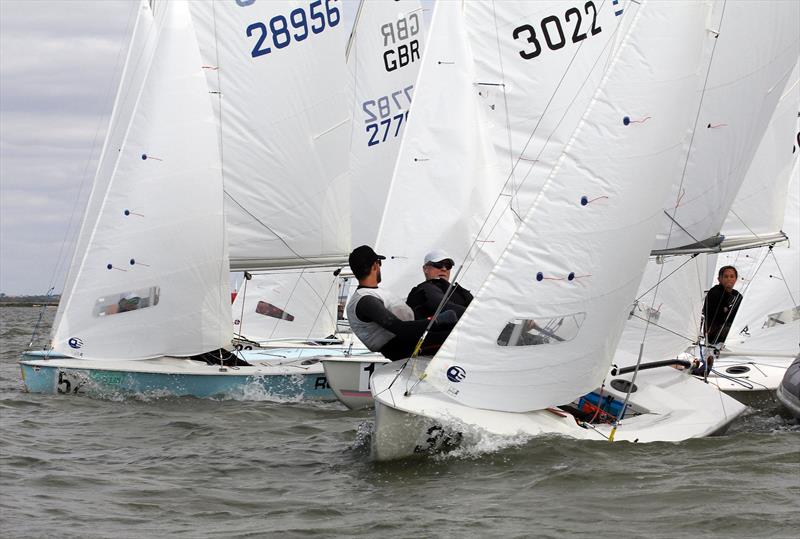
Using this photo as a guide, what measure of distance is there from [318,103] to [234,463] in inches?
250

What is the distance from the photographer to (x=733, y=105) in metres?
10.5

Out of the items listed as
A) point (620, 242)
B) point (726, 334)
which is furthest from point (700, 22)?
point (726, 334)

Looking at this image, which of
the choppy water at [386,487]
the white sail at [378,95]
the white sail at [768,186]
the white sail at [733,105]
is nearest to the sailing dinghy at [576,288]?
the choppy water at [386,487]

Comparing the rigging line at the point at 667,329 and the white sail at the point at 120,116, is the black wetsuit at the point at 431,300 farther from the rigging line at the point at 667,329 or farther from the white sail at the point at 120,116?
the white sail at the point at 120,116

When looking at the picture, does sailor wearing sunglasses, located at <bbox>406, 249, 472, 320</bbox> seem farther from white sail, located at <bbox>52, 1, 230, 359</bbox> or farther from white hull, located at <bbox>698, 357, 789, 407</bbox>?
white sail, located at <bbox>52, 1, 230, 359</bbox>

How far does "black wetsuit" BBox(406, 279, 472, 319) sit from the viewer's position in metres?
8.62

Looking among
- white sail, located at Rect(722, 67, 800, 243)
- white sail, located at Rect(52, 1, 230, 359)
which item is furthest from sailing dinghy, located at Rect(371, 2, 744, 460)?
white sail, located at Rect(52, 1, 230, 359)

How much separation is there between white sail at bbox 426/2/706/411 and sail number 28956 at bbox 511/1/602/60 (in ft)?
13.0

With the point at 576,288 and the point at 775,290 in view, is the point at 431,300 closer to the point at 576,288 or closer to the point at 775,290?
the point at 576,288

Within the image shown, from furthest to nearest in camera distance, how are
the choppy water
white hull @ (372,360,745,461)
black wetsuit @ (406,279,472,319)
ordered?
black wetsuit @ (406,279,472,319)
white hull @ (372,360,745,461)
the choppy water

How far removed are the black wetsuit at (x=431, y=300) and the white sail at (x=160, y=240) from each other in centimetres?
466

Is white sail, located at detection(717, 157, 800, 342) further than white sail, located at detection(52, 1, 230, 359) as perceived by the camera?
No

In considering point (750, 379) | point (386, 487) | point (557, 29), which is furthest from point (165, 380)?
point (386, 487)

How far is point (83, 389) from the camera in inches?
504
